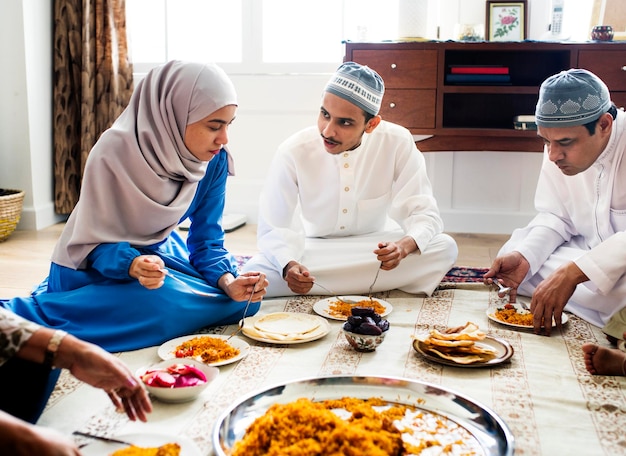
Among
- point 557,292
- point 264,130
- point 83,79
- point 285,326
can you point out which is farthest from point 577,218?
point 83,79

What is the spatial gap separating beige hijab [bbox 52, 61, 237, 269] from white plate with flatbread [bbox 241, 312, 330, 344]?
0.47 metres

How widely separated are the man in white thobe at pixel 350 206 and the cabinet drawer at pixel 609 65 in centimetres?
142

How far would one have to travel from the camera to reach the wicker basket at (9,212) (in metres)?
4.34

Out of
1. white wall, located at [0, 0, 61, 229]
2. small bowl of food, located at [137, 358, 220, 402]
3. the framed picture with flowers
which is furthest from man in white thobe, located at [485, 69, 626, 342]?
white wall, located at [0, 0, 61, 229]

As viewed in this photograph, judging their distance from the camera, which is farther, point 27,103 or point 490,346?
point 27,103

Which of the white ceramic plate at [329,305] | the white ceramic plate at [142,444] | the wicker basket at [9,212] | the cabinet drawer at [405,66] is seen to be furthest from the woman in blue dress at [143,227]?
the wicker basket at [9,212]

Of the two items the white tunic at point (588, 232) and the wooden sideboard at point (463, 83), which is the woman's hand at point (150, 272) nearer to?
the white tunic at point (588, 232)

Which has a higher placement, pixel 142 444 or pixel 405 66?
pixel 405 66

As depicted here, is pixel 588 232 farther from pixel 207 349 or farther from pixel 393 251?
pixel 207 349

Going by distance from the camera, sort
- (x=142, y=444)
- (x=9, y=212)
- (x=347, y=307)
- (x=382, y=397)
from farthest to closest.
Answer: (x=9, y=212), (x=347, y=307), (x=382, y=397), (x=142, y=444)

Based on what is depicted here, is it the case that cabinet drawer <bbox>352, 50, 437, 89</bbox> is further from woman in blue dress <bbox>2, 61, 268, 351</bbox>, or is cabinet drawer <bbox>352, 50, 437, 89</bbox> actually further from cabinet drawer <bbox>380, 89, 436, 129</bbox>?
woman in blue dress <bbox>2, 61, 268, 351</bbox>

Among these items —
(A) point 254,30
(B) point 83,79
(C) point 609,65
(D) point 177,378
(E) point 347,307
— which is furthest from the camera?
(A) point 254,30

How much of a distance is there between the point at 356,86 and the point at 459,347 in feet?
3.81

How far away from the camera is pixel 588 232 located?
2.93 meters
